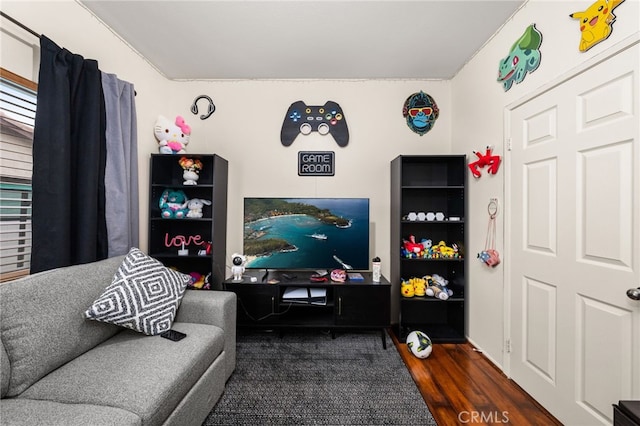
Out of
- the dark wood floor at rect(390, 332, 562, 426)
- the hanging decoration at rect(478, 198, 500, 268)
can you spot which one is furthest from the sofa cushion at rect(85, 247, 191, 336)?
the hanging decoration at rect(478, 198, 500, 268)

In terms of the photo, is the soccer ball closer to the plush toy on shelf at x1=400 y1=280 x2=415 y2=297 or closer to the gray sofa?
the plush toy on shelf at x1=400 y1=280 x2=415 y2=297

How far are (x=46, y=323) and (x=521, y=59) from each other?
10.1ft

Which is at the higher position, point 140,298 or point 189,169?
point 189,169

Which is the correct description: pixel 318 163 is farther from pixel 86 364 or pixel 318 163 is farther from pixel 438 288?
pixel 86 364

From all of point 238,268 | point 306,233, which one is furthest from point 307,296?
point 238,268

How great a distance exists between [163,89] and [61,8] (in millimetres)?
938

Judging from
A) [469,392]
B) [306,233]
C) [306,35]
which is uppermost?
[306,35]

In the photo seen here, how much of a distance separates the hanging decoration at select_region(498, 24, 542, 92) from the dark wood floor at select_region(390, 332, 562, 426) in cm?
211

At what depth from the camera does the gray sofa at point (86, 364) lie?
0.91 metres

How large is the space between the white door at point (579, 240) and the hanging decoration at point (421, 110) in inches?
34.8

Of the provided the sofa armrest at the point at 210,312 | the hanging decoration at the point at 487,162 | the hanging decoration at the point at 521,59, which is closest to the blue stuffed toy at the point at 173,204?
the sofa armrest at the point at 210,312

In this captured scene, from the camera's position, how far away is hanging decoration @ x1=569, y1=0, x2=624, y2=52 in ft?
4.00

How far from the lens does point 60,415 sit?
2.82ft

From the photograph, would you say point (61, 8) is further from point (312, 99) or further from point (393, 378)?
point (393, 378)
